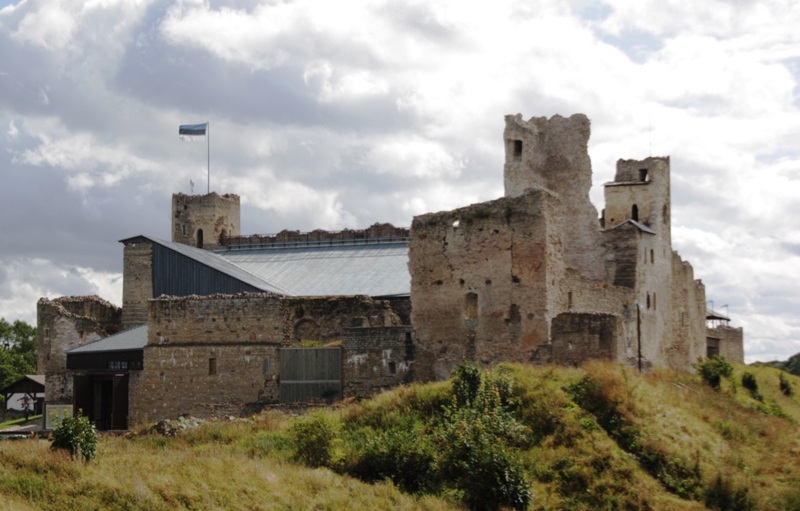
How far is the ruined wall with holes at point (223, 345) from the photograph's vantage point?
32344 mm

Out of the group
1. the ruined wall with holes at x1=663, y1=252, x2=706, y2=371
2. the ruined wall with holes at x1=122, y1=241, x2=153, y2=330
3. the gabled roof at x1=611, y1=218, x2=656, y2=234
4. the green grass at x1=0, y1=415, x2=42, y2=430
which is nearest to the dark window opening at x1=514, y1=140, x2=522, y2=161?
the gabled roof at x1=611, y1=218, x2=656, y2=234

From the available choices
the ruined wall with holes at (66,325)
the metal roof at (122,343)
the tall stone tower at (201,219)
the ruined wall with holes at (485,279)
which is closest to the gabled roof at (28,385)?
the ruined wall with holes at (66,325)

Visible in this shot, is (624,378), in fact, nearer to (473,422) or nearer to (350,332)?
(473,422)

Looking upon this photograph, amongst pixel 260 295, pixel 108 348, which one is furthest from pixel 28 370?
pixel 260 295

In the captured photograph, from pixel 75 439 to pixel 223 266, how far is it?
67.5ft

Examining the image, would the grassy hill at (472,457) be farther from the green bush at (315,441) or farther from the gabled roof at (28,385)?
the gabled roof at (28,385)

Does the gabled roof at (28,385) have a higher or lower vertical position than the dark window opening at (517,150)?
lower

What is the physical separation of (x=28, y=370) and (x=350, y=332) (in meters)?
42.2

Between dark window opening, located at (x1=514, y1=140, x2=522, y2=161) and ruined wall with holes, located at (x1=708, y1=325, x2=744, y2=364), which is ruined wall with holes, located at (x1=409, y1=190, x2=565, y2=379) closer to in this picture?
dark window opening, located at (x1=514, y1=140, x2=522, y2=161)

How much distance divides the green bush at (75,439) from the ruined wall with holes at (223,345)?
422 inches

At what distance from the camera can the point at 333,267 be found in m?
43.4

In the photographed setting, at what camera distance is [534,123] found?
3588 cm

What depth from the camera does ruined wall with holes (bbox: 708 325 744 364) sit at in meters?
48.8

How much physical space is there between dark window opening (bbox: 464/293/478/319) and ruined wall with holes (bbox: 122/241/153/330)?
60.5 ft
